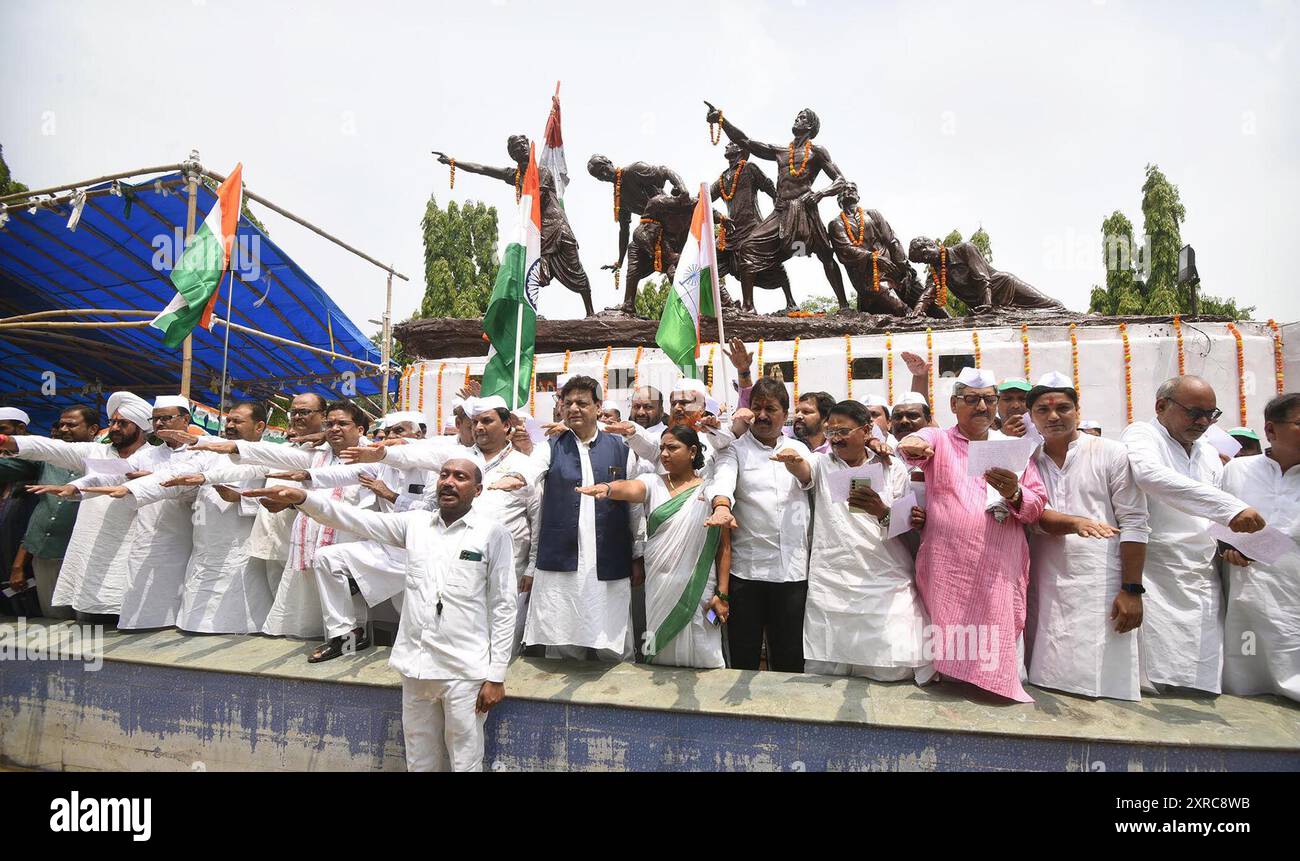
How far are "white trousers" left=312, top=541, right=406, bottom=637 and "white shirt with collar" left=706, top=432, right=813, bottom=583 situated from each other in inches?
72.2

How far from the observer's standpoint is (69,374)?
44.3 feet

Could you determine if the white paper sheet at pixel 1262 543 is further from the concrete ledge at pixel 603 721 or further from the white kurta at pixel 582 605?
the white kurta at pixel 582 605

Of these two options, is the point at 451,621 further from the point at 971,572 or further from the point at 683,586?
the point at 971,572

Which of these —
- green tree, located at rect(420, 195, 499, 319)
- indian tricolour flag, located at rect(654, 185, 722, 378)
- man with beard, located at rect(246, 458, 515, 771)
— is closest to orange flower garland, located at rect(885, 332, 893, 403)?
indian tricolour flag, located at rect(654, 185, 722, 378)

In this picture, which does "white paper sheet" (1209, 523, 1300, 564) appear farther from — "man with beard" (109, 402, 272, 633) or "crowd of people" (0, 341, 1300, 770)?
"man with beard" (109, 402, 272, 633)

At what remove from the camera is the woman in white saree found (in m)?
3.22

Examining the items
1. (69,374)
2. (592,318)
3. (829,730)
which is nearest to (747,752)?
(829,730)

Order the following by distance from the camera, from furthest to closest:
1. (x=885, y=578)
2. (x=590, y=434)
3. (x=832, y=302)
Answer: (x=832, y=302) → (x=590, y=434) → (x=885, y=578)

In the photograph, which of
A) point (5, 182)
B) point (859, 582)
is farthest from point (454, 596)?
point (5, 182)

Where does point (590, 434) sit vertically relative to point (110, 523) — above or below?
above

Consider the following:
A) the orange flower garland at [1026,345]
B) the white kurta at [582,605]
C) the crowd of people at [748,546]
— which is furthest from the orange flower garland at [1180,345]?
the white kurta at [582,605]

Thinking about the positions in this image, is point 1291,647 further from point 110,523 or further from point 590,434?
point 110,523

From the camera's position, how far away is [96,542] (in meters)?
4.32

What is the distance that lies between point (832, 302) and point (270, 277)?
94.5 feet
